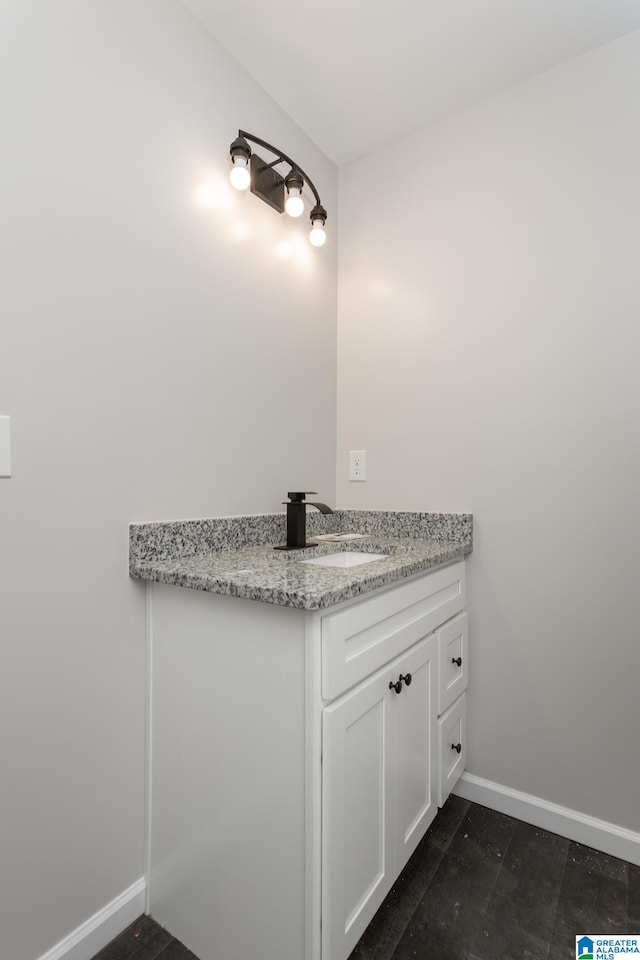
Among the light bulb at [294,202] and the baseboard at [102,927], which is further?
the light bulb at [294,202]

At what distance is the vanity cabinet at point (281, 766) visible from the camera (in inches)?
34.7

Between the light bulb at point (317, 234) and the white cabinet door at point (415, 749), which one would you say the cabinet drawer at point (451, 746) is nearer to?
the white cabinet door at point (415, 749)

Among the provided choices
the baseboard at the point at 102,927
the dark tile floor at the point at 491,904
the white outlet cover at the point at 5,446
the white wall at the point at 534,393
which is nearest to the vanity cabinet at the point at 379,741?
the dark tile floor at the point at 491,904

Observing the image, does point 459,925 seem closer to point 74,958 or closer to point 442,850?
point 442,850

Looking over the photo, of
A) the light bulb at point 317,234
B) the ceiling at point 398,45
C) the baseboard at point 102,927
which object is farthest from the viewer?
the light bulb at point 317,234

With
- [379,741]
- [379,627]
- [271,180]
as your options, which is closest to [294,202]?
[271,180]

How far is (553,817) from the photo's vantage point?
1.48 m

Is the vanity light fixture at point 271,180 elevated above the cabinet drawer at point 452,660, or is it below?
above

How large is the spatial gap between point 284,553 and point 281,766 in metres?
0.58

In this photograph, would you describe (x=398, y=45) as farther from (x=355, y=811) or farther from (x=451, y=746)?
(x=451, y=746)

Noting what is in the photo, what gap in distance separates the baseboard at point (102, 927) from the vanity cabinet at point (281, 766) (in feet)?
0.15

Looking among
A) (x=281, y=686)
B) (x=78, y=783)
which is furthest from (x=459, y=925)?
(x=78, y=783)

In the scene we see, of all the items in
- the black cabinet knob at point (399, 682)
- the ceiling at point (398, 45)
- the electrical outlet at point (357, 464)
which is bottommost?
the black cabinet knob at point (399, 682)

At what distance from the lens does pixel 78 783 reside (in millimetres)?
1063
